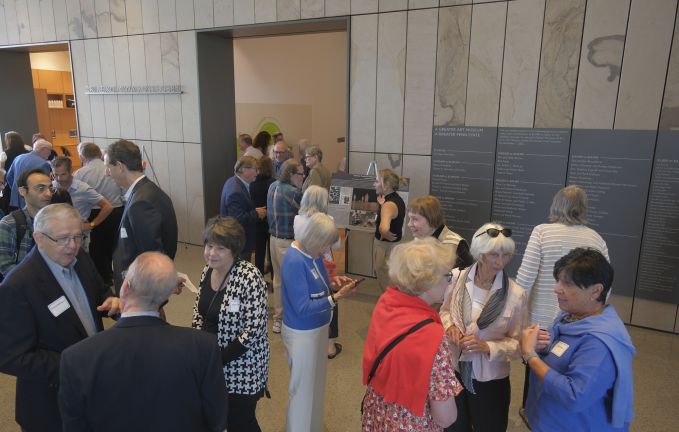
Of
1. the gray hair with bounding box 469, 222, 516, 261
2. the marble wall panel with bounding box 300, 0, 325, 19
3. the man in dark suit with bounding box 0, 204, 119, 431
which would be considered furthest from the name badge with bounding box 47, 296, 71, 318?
the marble wall panel with bounding box 300, 0, 325, 19

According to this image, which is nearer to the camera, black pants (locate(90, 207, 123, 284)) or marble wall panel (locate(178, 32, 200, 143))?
black pants (locate(90, 207, 123, 284))

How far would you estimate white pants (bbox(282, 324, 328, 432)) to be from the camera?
8.13 ft

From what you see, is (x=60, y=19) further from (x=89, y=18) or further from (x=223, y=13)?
(x=223, y=13)

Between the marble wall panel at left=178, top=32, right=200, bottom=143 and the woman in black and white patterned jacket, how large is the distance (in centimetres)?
482

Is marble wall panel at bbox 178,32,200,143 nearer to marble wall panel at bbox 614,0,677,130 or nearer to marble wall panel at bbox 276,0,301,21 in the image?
marble wall panel at bbox 276,0,301,21

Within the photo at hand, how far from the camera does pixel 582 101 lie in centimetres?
432

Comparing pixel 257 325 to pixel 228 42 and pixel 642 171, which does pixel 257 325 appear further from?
pixel 228 42

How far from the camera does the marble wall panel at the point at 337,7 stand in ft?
17.2

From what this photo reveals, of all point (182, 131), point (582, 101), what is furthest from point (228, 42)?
point (582, 101)

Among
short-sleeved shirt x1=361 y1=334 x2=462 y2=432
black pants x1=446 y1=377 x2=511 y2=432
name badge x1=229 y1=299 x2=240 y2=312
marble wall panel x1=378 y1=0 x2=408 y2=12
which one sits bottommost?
black pants x1=446 y1=377 x2=511 y2=432

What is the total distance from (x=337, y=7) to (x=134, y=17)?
11.5 ft

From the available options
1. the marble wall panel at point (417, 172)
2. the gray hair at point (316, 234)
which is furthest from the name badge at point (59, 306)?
the marble wall panel at point (417, 172)

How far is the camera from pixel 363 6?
5.15 metres

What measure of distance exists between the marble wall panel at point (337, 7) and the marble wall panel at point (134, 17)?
3.22 meters
